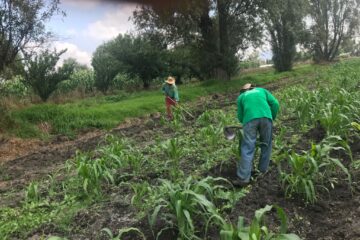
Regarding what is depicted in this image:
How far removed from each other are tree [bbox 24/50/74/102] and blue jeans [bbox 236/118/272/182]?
39.3 feet

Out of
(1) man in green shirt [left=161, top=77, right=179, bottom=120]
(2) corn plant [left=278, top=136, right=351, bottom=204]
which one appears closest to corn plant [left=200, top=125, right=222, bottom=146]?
(2) corn plant [left=278, top=136, right=351, bottom=204]

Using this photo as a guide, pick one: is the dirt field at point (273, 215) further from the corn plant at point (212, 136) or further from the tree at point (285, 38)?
the tree at point (285, 38)

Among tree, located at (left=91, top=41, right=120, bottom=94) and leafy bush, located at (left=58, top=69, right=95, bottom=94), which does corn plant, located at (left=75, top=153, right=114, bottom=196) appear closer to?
leafy bush, located at (left=58, top=69, right=95, bottom=94)

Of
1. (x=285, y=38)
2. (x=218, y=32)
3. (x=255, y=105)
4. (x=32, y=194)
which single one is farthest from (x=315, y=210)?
(x=285, y=38)

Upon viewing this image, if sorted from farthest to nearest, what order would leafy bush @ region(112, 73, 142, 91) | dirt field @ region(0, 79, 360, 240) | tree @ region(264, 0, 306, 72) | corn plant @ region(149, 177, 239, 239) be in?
tree @ region(264, 0, 306, 72), leafy bush @ region(112, 73, 142, 91), dirt field @ region(0, 79, 360, 240), corn plant @ region(149, 177, 239, 239)

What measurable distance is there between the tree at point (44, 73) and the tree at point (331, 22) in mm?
33101

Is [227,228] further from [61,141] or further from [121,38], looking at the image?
[121,38]

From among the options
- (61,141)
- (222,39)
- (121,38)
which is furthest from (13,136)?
(121,38)

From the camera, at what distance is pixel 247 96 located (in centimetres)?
634

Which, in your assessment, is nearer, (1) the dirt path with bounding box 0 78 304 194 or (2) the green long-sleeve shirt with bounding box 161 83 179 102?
(1) the dirt path with bounding box 0 78 304 194

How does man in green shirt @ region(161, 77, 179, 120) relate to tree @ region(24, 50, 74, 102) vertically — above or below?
below

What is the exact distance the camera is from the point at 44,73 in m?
18.1

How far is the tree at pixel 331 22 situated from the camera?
46.9 meters

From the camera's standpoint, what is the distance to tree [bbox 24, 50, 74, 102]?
1728 centimetres
